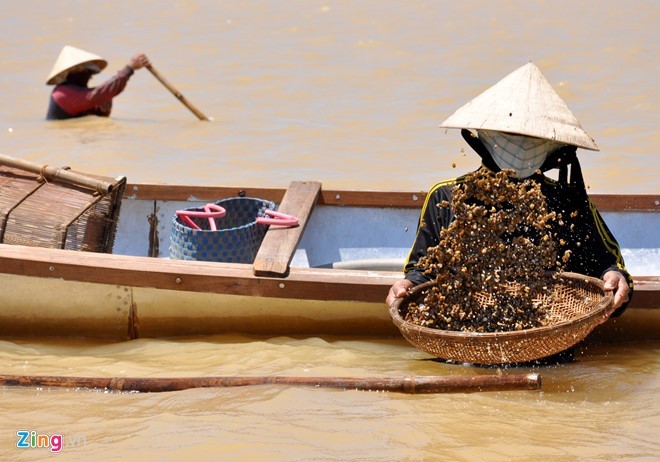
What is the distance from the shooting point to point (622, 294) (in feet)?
12.9

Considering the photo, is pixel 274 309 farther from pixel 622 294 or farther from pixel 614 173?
pixel 614 173

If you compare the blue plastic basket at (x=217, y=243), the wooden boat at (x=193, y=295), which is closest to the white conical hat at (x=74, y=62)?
the blue plastic basket at (x=217, y=243)

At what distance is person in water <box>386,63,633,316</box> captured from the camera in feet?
13.1

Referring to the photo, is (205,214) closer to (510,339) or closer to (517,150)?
(517,150)

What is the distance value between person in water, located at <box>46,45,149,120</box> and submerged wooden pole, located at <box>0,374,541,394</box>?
6.12m

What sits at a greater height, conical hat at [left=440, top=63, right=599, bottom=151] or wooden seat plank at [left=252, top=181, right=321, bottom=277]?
conical hat at [left=440, top=63, right=599, bottom=151]

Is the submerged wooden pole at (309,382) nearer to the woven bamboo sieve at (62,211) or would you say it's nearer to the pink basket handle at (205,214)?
the woven bamboo sieve at (62,211)

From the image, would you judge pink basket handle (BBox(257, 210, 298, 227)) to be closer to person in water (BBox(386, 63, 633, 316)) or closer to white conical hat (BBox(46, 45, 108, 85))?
person in water (BBox(386, 63, 633, 316))

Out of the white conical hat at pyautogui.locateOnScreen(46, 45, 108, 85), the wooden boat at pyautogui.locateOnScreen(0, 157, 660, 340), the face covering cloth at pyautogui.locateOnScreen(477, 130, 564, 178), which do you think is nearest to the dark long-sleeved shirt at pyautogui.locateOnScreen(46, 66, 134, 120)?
the white conical hat at pyautogui.locateOnScreen(46, 45, 108, 85)

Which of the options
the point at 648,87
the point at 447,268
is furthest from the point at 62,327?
the point at 648,87

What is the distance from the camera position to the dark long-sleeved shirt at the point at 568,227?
4.16 meters

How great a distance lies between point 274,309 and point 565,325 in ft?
5.00

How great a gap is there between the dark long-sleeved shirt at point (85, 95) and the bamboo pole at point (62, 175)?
4.92m

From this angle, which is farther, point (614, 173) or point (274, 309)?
point (614, 173)
